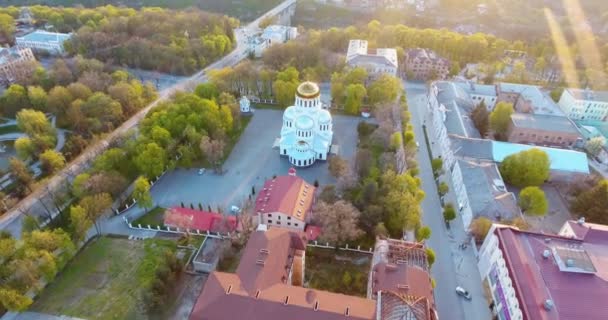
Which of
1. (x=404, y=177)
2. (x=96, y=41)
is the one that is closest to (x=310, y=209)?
(x=404, y=177)

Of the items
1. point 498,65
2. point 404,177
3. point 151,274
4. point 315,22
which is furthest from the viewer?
point 315,22

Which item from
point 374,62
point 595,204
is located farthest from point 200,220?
point 374,62

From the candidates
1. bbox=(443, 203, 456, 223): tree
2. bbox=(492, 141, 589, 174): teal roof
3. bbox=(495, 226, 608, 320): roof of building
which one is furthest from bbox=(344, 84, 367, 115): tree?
bbox=(495, 226, 608, 320): roof of building

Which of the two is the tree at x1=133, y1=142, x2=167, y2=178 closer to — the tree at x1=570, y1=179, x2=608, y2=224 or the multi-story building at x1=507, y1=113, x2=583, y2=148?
the tree at x1=570, y1=179, x2=608, y2=224

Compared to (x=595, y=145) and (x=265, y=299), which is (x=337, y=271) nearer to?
(x=265, y=299)

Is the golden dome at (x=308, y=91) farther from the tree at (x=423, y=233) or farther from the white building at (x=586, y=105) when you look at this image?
the white building at (x=586, y=105)

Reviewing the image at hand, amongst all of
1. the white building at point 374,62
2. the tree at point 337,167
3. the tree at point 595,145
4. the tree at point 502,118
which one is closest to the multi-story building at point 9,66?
the white building at point 374,62

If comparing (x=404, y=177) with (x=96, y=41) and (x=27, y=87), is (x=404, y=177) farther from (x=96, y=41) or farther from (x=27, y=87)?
(x=96, y=41)
